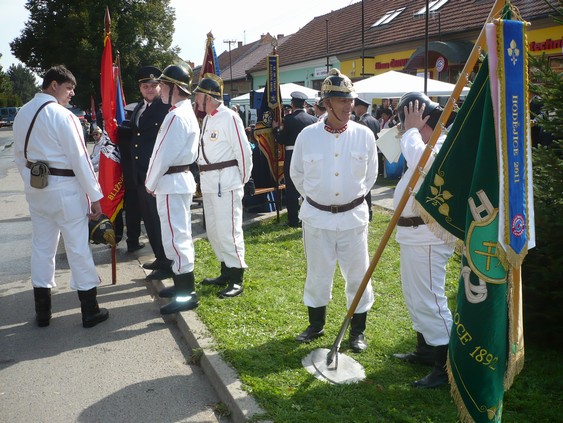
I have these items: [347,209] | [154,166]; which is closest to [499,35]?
[347,209]

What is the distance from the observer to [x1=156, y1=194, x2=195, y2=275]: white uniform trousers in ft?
17.2

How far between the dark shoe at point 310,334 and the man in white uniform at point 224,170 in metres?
1.24

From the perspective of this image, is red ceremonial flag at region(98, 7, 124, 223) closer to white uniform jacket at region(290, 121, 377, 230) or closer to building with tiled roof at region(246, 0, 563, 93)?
white uniform jacket at region(290, 121, 377, 230)

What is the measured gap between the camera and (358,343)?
4430mm

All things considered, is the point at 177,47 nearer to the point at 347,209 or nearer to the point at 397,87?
the point at 397,87

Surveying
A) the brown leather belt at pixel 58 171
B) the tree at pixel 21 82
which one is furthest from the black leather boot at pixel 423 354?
the tree at pixel 21 82

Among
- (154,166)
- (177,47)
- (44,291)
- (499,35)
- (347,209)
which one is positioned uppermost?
(177,47)

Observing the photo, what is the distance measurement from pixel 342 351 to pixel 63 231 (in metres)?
2.73

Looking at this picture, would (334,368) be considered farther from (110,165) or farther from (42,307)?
(110,165)

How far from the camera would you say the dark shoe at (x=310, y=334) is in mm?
4551

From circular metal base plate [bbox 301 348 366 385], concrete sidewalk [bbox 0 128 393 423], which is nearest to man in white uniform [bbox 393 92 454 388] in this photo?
circular metal base plate [bbox 301 348 366 385]

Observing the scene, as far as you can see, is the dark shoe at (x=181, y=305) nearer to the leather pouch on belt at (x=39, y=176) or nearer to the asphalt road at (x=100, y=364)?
the asphalt road at (x=100, y=364)

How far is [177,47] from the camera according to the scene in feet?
147

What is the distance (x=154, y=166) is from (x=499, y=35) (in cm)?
340
